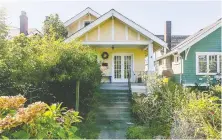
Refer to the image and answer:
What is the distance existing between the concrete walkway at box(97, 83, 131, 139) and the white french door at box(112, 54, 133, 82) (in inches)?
116

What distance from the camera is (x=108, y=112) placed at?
1395 centimetres

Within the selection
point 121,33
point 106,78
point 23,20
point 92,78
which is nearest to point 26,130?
point 92,78

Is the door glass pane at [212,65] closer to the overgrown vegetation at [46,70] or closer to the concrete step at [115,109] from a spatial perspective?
the concrete step at [115,109]

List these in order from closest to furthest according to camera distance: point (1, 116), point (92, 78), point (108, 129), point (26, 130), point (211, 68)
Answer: point (26, 130), point (1, 116), point (108, 129), point (92, 78), point (211, 68)

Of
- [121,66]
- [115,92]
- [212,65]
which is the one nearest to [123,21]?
[115,92]

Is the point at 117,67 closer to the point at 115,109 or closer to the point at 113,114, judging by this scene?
the point at 115,109

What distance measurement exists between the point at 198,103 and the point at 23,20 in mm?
22498

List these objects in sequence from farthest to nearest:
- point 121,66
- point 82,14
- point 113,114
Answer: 1. point 82,14
2. point 121,66
3. point 113,114

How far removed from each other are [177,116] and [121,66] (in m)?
11.5

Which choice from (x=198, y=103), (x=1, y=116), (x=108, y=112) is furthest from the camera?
(x=108, y=112)

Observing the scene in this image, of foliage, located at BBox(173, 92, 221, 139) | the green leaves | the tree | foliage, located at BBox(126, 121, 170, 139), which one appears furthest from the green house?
the green leaves

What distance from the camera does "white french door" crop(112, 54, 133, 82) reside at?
2112cm

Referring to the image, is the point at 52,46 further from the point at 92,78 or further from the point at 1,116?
the point at 1,116

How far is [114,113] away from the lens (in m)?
13.9
